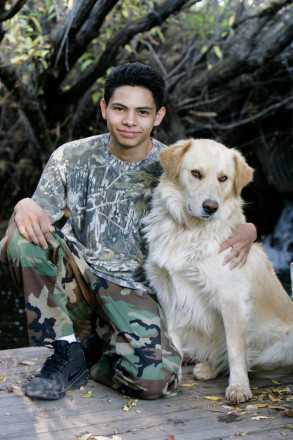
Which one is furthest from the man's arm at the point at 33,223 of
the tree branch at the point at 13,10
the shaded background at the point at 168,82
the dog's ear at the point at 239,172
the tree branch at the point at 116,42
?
the tree branch at the point at 116,42

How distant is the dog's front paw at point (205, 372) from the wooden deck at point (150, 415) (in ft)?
0.31

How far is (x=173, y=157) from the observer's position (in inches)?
113

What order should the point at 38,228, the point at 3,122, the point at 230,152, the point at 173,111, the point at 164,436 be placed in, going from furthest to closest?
the point at 3,122
the point at 173,111
the point at 230,152
the point at 38,228
the point at 164,436

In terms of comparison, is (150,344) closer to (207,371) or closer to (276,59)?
(207,371)

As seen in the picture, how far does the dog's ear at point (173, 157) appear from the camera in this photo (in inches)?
113

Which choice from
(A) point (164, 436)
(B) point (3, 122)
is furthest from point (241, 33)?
(A) point (164, 436)

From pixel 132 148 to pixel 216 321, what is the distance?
3.53 feet

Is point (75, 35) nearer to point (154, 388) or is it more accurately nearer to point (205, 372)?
point (205, 372)

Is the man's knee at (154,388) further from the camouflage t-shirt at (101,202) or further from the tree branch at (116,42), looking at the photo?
the tree branch at (116,42)

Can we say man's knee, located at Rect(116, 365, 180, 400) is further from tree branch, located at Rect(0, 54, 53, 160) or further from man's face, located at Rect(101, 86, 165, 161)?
tree branch, located at Rect(0, 54, 53, 160)

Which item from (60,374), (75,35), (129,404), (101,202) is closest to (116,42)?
(75,35)

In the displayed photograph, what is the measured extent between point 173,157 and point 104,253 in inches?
25.9

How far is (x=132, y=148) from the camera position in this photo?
306cm

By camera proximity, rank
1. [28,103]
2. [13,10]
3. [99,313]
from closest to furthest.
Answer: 1. [99,313]
2. [13,10]
3. [28,103]
